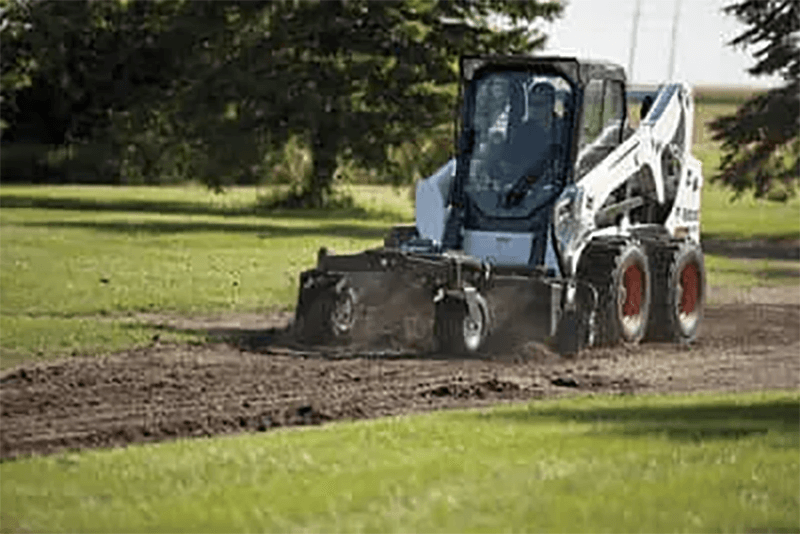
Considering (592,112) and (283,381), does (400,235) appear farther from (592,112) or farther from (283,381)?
(283,381)

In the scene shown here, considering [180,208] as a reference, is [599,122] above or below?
above

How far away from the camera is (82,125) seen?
61094 mm

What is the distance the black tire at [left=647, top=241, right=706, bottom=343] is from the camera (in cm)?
2223

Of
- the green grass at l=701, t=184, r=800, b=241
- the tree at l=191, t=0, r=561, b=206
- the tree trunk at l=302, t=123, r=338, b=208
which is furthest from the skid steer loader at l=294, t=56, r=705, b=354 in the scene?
the green grass at l=701, t=184, r=800, b=241

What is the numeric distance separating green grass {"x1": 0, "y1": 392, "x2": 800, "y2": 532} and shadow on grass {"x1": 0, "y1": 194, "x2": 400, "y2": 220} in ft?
106

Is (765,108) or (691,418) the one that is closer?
(691,418)

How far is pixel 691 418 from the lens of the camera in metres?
14.9

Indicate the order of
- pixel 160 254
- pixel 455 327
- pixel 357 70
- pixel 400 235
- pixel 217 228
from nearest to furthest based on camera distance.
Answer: pixel 455 327
pixel 400 235
pixel 160 254
pixel 217 228
pixel 357 70

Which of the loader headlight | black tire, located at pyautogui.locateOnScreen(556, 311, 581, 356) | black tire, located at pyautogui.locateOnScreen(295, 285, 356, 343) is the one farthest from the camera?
the loader headlight

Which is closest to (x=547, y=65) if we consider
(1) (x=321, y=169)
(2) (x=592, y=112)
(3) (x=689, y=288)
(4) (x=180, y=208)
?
(2) (x=592, y=112)

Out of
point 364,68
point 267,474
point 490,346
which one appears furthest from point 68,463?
point 364,68

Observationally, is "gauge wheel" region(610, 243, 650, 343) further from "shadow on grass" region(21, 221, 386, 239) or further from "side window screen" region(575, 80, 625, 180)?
"shadow on grass" region(21, 221, 386, 239)

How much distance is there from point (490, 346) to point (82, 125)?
42267mm

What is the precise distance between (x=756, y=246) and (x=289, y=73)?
10882 millimetres
